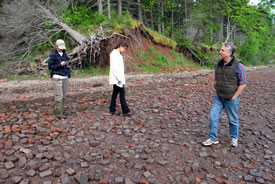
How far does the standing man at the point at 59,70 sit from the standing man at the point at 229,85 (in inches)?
144

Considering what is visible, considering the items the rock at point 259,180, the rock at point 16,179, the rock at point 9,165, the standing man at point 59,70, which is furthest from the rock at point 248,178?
the standing man at point 59,70

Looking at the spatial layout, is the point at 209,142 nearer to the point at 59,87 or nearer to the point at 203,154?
the point at 203,154

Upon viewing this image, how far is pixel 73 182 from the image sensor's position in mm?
3176

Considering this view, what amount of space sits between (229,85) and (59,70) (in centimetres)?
401

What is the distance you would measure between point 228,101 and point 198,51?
1825cm

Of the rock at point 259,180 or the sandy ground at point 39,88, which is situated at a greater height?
the sandy ground at point 39,88

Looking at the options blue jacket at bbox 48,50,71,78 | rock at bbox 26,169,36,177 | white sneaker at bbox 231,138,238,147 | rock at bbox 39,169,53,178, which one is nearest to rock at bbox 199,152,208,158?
white sneaker at bbox 231,138,238,147

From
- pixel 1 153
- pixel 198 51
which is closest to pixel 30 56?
pixel 1 153

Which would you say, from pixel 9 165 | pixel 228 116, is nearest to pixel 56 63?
pixel 9 165

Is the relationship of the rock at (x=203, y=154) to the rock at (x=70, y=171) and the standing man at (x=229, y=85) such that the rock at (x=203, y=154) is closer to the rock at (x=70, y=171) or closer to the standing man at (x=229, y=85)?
the standing man at (x=229, y=85)

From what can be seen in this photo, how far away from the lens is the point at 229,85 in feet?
13.5

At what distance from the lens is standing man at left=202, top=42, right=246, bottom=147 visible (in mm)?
4035

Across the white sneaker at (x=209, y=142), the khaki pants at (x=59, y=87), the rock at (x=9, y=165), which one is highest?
the khaki pants at (x=59, y=87)

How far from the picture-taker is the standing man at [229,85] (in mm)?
4035
